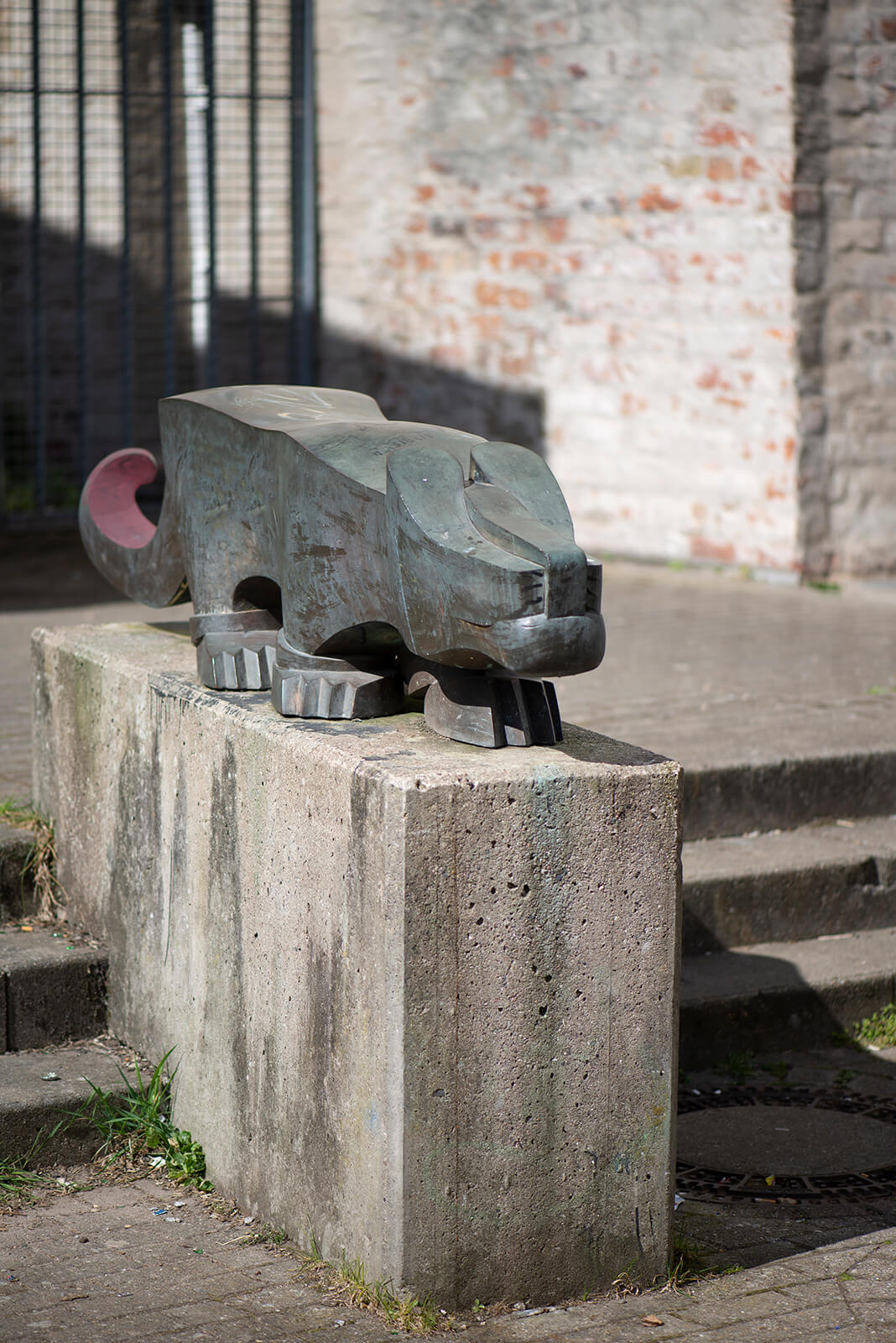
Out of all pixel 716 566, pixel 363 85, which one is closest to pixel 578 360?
pixel 716 566

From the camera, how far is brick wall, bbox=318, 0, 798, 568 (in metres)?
7.87

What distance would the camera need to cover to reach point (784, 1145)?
3.18 metres

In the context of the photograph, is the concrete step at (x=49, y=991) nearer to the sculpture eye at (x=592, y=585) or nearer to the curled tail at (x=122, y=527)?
the curled tail at (x=122, y=527)

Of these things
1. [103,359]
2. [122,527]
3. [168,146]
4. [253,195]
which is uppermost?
[168,146]

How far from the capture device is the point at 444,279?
9.46m

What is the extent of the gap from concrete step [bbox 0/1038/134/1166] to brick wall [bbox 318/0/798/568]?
5.63 m

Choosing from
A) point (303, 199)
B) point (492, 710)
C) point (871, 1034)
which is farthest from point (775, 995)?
point (303, 199)

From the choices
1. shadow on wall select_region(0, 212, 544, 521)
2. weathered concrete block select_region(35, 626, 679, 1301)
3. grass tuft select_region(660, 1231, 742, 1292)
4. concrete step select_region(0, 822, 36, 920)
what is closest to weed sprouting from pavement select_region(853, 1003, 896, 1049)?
grass tuft select_region(660, 1231, 742, 1292)

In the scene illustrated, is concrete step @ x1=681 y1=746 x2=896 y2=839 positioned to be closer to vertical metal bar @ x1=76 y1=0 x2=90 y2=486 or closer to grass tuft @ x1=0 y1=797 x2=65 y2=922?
grass tuft @ x1=0 y1=797 x2=65 y2=922

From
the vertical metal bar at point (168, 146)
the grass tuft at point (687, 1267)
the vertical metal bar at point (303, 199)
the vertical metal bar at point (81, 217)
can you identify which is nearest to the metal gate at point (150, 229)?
the vertical metal bar at point (303, 199)

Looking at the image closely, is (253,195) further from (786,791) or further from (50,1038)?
(50,1038)

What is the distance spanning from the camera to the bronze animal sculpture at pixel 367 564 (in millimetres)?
2252

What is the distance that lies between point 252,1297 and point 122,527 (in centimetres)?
170

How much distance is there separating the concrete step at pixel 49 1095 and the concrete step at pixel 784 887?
4.73ft
